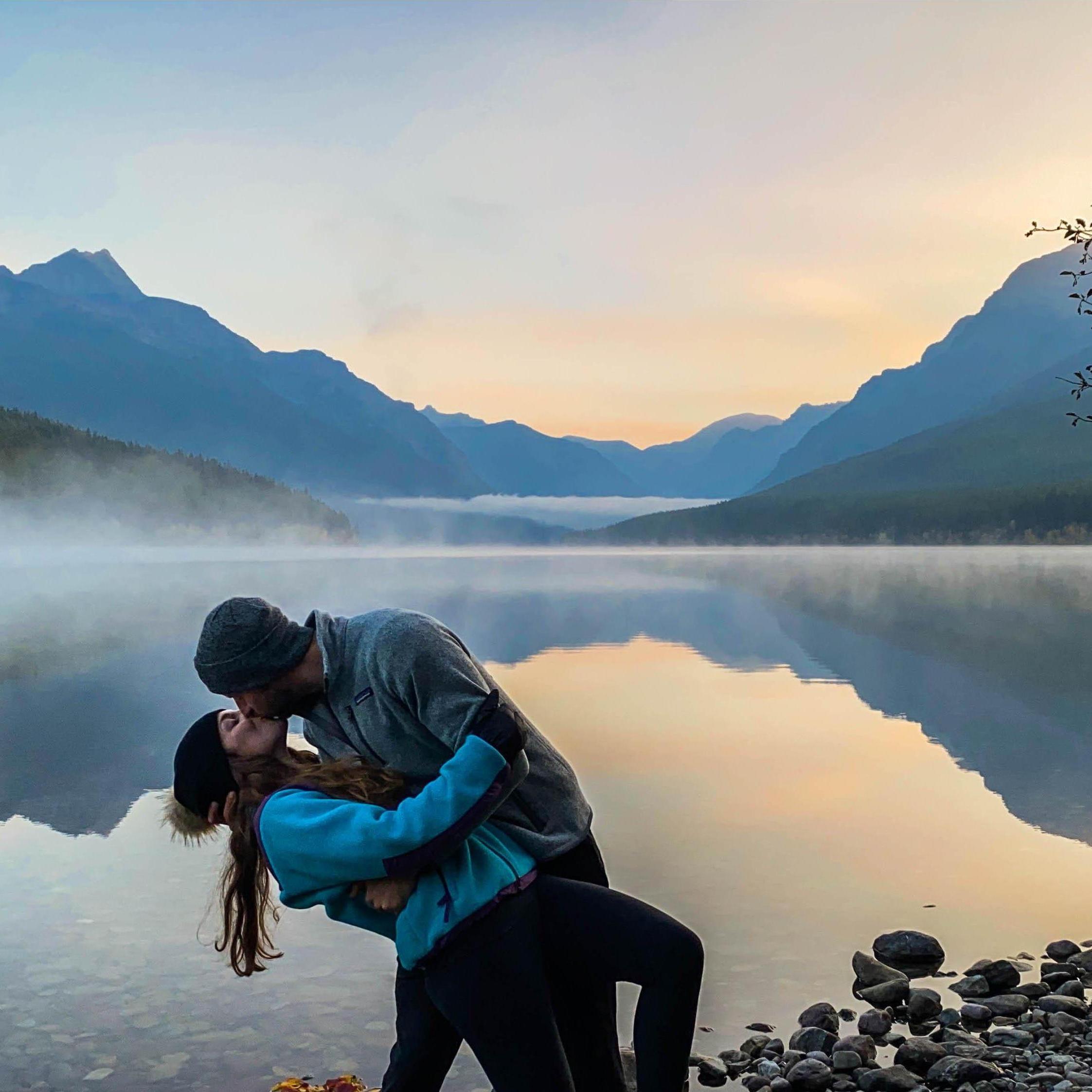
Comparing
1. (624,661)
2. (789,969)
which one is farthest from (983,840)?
(624,661)

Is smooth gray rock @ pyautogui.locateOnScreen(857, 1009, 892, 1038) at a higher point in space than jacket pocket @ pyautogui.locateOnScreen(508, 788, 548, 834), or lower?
lower

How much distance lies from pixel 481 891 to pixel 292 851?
0.41 metres

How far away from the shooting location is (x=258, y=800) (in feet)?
9.10

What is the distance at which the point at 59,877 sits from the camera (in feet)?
24.5

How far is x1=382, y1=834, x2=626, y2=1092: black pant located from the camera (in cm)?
303

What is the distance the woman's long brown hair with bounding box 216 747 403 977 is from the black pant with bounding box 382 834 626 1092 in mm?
381

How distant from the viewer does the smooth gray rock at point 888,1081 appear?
14.5 ft

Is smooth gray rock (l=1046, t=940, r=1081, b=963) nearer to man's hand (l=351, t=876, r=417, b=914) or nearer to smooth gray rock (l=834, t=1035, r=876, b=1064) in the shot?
smooth gray rock (l=834, t=1035, r=876, b=1064)

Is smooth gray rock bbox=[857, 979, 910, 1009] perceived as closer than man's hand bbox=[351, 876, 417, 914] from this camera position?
No

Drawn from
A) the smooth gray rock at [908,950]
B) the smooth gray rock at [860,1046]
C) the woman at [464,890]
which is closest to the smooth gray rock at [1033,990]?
Result: the smooth gray rock at [908,950]

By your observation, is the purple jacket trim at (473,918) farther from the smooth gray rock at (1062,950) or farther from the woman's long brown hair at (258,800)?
the smooth gray rock at (1062,950)

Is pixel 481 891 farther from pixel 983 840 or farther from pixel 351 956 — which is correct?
pixel 983 840

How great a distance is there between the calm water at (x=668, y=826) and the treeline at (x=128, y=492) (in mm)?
116811

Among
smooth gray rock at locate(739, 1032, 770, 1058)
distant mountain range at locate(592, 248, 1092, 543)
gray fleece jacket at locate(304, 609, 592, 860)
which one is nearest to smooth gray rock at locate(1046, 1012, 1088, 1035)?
smooth gray rock at locate(739, 1032, 770, 1058)
